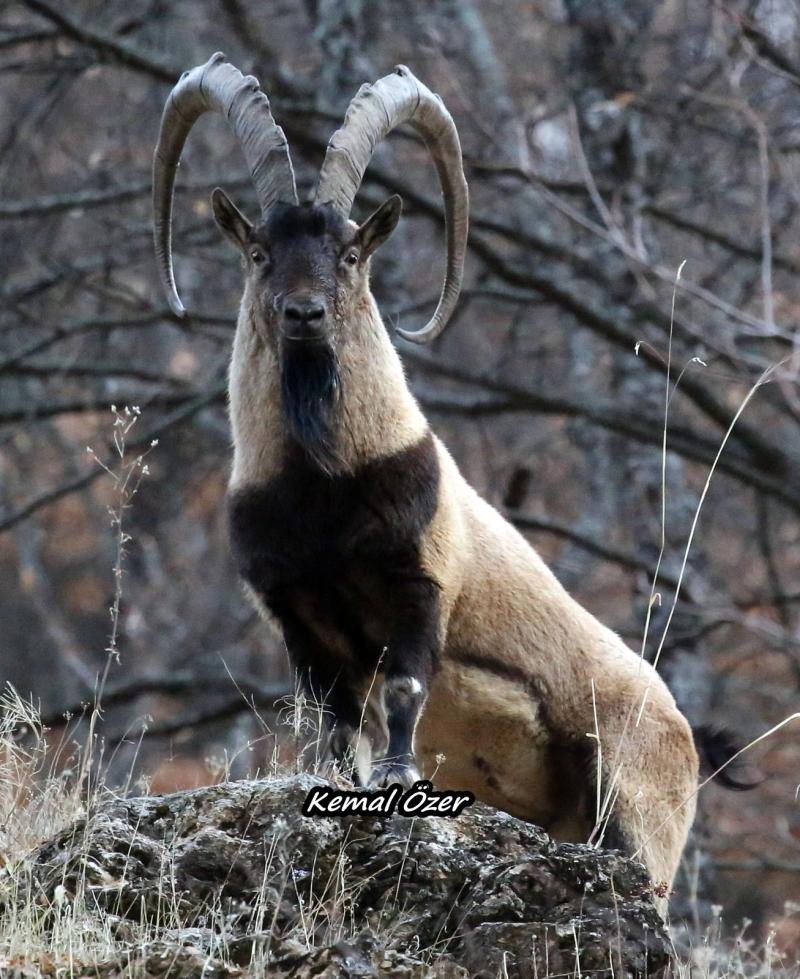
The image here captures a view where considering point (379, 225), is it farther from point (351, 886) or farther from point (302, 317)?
point (351, 886)

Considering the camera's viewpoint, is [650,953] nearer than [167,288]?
Yes

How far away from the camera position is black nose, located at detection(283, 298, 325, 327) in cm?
630

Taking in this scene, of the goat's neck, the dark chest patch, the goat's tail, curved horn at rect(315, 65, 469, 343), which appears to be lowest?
the goat's tail

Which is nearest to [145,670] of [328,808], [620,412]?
[620,412]

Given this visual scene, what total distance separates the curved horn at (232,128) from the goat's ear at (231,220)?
0.38ft

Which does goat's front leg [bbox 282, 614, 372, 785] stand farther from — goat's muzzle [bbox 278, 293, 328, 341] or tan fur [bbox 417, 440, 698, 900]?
goat's muzzle [bbox 278, 293, 328, 341]

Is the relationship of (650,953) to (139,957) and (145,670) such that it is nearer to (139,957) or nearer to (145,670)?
(139,957)

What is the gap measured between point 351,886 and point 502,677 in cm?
207

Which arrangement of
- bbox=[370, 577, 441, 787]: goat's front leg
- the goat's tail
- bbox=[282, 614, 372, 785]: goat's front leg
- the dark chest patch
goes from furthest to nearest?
the goat's tail → bbox=[282, 614, 372, 785]: goat's front leg → the dark chest patch → bbox=[370, 577, 441, 787]: goat's front leg

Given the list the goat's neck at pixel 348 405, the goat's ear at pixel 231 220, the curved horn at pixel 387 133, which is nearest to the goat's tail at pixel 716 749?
the goat's neck at pixel 348 405

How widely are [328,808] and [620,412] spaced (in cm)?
700

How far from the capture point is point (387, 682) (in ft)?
Result: 20.2

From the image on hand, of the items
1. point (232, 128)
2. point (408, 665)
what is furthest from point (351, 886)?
point (232, 128)

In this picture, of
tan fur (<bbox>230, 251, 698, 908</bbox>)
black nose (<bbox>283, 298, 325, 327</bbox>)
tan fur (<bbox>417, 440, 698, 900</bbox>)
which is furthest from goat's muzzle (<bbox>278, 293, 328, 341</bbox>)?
tan fur (<bbox>417, 440, 698, 900</bbox>)
